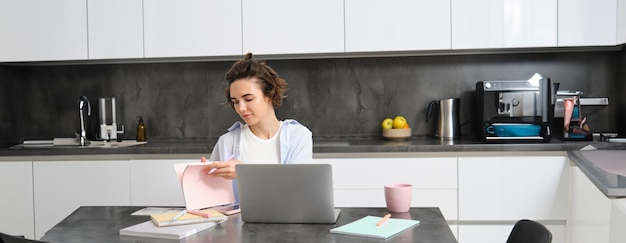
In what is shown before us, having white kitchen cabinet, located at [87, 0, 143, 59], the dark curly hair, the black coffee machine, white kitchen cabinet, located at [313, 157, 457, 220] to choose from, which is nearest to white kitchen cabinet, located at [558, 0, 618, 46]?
the black coffee machine

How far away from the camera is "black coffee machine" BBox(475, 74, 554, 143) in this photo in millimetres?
3643

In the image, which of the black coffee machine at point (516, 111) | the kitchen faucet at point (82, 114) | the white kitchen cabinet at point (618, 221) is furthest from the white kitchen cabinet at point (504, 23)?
the kitchen faucet at point (82, 114)

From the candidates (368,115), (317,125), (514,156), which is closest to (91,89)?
(317,125)

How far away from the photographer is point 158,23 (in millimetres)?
3904

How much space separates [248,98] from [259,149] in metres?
0.27

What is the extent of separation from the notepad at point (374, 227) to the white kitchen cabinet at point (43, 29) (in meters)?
2.58

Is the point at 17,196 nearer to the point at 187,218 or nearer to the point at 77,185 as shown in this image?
the point at 77,185

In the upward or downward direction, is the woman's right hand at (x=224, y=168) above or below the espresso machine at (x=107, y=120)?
below

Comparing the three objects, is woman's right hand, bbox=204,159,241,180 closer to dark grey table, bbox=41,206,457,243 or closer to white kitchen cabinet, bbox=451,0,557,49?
dark grey table, bbox=41,206,457,243

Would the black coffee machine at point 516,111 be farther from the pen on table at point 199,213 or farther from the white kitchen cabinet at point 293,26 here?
the pen on table at point 199,213

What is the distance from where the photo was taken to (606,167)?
9.15 feet

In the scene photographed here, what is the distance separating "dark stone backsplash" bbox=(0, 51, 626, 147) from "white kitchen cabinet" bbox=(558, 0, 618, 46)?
1.21ft

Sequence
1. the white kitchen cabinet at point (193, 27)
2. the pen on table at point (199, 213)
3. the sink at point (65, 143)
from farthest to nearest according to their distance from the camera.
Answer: the sink at point (65, 143)
the white kitchen cabinet at point (193, 27)
the pen on table at point (199, 213)

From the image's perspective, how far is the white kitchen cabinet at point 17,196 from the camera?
3746mm
